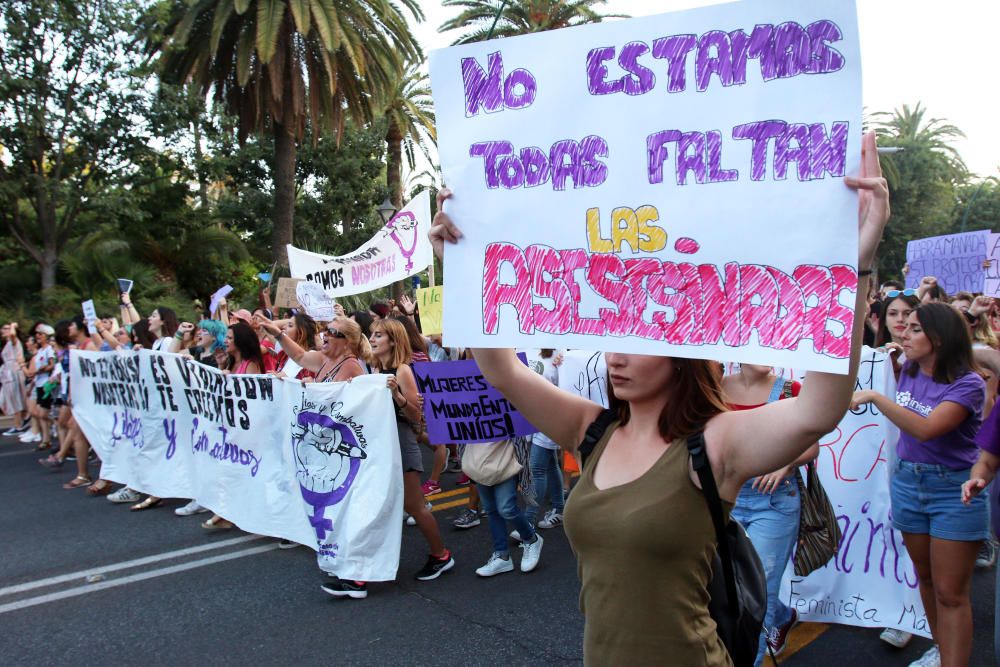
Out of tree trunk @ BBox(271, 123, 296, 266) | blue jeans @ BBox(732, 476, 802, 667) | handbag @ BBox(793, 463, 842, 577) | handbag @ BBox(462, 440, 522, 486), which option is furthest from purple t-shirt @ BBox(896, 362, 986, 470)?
tree trunk @ BBox(271, 123, 296, 266)

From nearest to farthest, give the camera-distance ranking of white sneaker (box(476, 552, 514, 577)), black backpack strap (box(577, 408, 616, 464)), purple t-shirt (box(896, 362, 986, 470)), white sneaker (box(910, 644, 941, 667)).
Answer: black backpack strap (box(577, 408, 616, 464)), purple t-shirt (box(896, 362, 986, 470)), white sneaker (box(910, 644, 941, 667)), white sneaker (box(476, 552, 514, 577))

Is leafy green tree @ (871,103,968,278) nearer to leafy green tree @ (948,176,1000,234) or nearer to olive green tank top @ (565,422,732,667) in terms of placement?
leafy green tree @ (948,176,1000,234)

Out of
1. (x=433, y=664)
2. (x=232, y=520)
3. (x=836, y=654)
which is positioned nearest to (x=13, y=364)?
(x=232, y=520)

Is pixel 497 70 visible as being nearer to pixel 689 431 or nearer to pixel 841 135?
pixel 841 135

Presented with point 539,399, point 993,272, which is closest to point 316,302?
point 539,399

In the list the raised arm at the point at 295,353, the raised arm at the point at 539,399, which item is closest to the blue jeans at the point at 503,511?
the raised arm at the point at 295,353

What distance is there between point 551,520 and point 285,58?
527 inches

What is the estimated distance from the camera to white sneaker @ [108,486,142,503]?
717cm

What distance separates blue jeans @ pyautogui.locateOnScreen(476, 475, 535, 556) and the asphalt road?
24cm

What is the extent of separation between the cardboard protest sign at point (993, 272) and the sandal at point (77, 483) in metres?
9.42

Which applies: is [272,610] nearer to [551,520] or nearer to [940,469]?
[551,520]

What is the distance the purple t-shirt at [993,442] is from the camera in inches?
→ 111

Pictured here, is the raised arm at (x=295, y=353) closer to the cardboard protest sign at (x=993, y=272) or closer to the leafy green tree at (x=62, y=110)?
the cardboard protest sign at (x=993, y=272)

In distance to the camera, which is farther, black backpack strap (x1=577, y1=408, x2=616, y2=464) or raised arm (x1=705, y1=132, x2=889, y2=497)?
black backpack strap (x1=577, y1=408, x2=616, y2=464)
